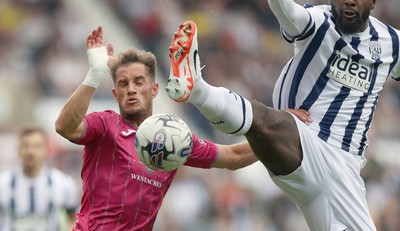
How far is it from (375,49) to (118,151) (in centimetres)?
201

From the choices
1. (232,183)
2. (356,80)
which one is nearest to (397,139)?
(232,183)

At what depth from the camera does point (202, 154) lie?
24.4ft

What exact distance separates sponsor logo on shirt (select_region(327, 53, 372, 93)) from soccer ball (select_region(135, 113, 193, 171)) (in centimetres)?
135

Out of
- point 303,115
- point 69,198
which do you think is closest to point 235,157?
point 303,115

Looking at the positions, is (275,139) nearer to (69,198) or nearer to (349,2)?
(349,2)

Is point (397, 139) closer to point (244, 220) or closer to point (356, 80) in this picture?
point (244, 220)

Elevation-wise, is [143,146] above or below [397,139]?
above

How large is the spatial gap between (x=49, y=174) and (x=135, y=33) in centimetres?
709

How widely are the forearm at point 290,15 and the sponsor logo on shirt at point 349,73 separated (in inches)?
15.6

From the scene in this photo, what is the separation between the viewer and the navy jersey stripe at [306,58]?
721cm

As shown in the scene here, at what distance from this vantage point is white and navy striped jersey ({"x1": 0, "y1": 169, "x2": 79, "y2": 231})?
32.8 feet

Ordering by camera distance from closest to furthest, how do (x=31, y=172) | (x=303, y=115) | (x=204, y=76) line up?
(x=303, y=115) < (x=31, y=172) < (x=204, y=76)

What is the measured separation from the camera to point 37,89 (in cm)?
1532

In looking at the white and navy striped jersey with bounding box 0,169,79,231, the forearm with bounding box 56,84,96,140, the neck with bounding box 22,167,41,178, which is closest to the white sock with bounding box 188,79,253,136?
the forearm with bounding box 56,84,96,140
